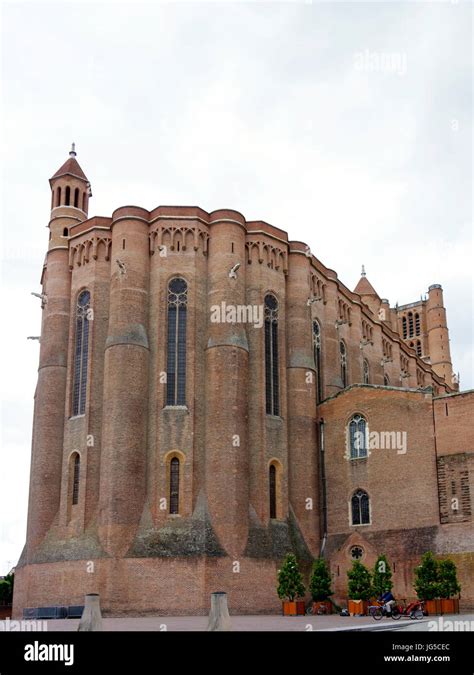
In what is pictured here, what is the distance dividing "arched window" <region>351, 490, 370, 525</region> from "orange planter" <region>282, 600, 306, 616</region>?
250 inches

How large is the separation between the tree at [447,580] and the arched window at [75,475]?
17442 millimetres

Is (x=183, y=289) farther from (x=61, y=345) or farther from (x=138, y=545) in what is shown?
(x=138, y=545)

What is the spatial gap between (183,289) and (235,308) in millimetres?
2908

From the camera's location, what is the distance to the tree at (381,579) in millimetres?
32500

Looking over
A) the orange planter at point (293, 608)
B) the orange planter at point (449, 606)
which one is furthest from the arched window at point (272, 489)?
the orange planter at point (449, 606)

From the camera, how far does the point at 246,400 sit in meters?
39.1

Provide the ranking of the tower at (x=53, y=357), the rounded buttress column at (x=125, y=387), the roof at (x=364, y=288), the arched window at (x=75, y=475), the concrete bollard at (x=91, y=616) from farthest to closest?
the roof at (x=364, y=288) < the tower at (x=53, y=357) < the arched window at (x=75, y=475) < the rounded buttress column at (x=125, y=387) < the concrete bollard at (x=91, y=616)

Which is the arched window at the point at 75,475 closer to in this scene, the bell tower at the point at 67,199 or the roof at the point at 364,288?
the bell tower at the point at 67,199

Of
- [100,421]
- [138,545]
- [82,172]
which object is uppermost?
[82,172]

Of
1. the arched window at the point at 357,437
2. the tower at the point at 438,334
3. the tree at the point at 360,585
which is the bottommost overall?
the tree at the point at 360,585

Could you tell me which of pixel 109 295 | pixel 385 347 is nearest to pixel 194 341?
pixel 109 295

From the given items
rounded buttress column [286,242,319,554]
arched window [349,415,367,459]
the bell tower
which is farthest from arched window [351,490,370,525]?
the bell tower

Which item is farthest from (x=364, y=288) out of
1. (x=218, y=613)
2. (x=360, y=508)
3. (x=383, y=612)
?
(x=218, y=613)

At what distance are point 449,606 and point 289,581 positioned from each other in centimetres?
686
